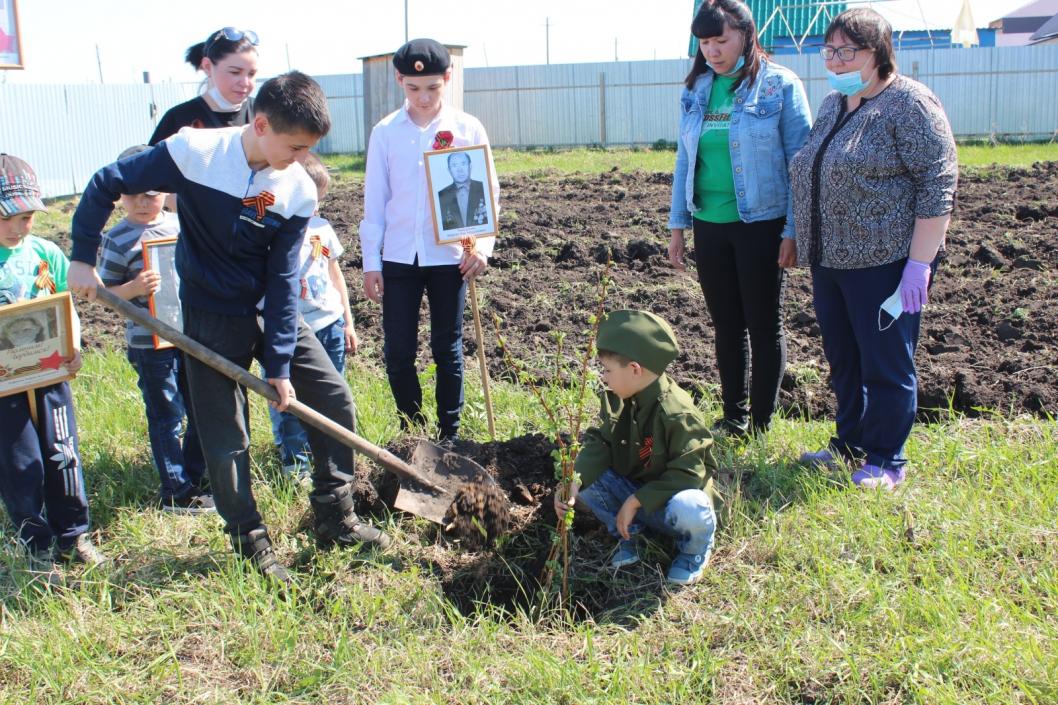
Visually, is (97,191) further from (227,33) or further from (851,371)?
(851,371)

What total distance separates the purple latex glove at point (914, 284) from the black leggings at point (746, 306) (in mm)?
732

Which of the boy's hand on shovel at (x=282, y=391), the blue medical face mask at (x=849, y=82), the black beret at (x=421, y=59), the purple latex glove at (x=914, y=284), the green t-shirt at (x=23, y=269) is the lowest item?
the boy's hand on shovel at (x=282, y=391)

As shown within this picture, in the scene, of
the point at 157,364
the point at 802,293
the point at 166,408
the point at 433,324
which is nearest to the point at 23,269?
the point at 157,364

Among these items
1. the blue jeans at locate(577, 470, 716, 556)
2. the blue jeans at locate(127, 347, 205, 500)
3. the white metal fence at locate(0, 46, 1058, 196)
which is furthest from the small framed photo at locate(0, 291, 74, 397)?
the white metal fence at locate(0, 46, 1058, 196)

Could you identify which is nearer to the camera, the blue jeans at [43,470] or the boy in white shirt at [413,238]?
the blue jeans at [43,470]

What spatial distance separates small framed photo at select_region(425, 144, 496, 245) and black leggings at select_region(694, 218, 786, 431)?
3.59 feet

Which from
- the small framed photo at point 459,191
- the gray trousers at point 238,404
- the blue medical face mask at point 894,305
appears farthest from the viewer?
the small framed photo at point 459,191

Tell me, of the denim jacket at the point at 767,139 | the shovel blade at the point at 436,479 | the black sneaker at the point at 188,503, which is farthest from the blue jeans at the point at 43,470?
the denim jacket at the point at 767,139

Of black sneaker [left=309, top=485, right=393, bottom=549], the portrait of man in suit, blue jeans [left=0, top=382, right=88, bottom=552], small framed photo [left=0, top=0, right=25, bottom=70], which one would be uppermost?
small framed photo [left=0, top=0, right=25, bottom=70]

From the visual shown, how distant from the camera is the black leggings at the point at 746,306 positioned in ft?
14.6

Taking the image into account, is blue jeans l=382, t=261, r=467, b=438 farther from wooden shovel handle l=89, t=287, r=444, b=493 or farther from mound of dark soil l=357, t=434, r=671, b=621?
wooden shovel handle l=89, t=287, r=444, b=493

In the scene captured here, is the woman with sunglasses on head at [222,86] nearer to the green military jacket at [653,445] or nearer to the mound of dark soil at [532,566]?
the mound of dark soil at [532,566]

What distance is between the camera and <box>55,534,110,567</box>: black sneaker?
3789 millimetres

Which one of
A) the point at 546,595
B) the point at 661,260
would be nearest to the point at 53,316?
the point at 546,595
